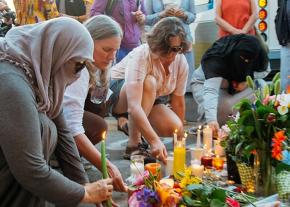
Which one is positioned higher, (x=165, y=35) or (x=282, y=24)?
(x=165, y=35)

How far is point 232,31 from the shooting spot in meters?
4.34

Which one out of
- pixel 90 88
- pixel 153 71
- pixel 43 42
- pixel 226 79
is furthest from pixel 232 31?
pixel 43 42

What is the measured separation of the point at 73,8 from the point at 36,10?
1.64ft

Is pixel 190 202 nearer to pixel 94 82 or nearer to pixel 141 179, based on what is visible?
pixel 141 179

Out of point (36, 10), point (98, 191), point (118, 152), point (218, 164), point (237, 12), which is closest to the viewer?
point (98, 191)

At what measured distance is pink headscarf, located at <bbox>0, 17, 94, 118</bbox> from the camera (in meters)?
1.68

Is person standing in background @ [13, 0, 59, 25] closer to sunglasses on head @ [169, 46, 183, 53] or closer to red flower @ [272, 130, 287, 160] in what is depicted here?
sunglasses on head @ [169, 46, 183, 53]

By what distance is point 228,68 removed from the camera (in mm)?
3439

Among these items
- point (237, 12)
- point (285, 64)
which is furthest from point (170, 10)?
point (285, 64)

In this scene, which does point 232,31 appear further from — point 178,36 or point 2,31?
point 2,31

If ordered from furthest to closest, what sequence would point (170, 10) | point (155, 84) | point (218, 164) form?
point (170, 10), point (155, 84), point (218, 164)

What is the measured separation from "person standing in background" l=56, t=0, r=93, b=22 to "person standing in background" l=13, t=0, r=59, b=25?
386 mm

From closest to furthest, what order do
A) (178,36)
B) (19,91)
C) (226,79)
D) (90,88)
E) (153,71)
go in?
(19,91) → (90,88) → (178,36) → (153,71) → (226,79)

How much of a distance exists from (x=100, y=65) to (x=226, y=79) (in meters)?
1.34
